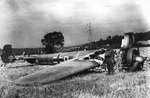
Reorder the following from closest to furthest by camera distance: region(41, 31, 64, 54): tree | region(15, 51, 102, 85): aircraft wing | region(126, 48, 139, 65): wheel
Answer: region(15, 51, 102, 85): aircraft wing → region(126, 48, 139, 65): wheel → region(41, 31, 64, 54): tree

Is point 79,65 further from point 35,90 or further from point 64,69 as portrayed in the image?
point 35,90

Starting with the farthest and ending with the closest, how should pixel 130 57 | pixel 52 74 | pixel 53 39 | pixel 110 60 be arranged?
pixel 53 39, pixel 130 57, pixel 110 60, pixel 52 74

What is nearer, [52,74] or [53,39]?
[52,74]

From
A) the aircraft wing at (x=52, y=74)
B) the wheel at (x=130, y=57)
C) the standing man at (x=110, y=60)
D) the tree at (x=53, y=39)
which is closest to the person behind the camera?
the aircraft wing at (x=52, y=74)

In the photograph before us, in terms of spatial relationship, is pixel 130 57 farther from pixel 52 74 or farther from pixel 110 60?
pixel 52 74

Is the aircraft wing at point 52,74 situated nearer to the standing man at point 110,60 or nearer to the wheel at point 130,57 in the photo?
the standing man at point 110,60

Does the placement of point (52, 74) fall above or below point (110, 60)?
below

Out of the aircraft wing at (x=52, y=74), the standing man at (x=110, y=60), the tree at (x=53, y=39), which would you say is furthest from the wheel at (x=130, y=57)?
the tree at (x=53, y=39)

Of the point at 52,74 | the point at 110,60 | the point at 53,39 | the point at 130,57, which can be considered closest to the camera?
the point at 52,74

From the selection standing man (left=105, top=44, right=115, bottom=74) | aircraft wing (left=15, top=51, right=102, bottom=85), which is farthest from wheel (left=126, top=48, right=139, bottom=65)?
aircraft wing (left=15, top=51, right=102, bottom=85)

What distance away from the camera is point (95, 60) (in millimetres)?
11195

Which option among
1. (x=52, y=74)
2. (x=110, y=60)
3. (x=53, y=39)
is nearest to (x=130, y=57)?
(x=110, y=60)

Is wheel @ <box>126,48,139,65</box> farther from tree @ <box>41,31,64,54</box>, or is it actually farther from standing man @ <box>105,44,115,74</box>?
tree @ <box>41,31,64,54</box>

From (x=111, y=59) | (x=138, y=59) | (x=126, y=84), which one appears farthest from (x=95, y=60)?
(x=126, y=84)
